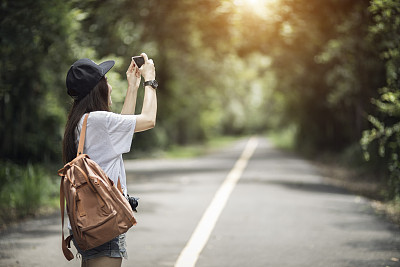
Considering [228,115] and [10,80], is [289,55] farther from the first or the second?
[228,115]

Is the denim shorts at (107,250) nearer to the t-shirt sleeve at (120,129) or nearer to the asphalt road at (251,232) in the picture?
the t-shirt sleeve at (120,129)

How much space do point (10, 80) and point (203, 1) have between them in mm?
5894

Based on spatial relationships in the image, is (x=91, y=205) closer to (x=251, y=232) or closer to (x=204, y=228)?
(x=251, y=232)

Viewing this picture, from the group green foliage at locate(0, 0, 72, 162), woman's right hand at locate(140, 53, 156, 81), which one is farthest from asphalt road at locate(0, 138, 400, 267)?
woman's right hand at locate(140, 53, 156, 81)

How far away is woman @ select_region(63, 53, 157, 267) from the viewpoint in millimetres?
3766

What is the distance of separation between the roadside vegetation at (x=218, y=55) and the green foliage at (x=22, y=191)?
2 centimetres

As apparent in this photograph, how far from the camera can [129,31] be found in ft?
56.6

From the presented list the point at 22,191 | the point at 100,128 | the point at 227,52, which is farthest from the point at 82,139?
the point at 227,52

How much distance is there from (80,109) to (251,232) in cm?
536

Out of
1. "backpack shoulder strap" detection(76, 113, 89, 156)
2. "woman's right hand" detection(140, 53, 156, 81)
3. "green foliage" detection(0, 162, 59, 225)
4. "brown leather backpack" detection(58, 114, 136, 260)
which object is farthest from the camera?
"green foliage" detection(0, 162, 59, 225)

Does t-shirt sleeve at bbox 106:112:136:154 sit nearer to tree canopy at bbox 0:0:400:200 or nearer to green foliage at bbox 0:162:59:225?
tree canopy at bbox 0:0:400:200

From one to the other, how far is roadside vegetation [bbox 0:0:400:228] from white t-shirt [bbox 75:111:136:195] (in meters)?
6.22

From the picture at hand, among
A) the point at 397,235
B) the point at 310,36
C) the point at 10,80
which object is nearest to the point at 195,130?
the point at 310,36

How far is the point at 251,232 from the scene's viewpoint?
8.85m
